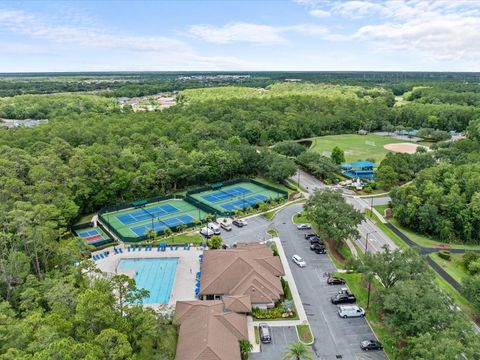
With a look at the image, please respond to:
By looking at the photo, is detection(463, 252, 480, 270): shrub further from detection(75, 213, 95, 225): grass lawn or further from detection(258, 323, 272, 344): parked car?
detection(75, 213, 95, 225): grass lawn

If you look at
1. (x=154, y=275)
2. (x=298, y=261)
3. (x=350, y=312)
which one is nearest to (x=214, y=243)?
(x=154, y=275)

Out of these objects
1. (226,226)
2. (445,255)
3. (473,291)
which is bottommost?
(226,226)

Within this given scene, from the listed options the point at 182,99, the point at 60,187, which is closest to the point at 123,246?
the point at 60,187

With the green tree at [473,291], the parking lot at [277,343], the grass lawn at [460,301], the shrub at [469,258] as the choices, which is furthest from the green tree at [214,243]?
the shrub at [469,258]

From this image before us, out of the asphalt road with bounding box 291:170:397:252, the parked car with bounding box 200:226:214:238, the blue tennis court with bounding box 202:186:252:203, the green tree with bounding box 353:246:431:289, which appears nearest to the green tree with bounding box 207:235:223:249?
the parked car with bounding box 200:226:214:238

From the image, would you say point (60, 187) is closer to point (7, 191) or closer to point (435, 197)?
point (7, 191)

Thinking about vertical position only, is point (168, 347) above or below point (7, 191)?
below

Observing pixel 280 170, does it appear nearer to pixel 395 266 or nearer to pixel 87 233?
pixel 87 233

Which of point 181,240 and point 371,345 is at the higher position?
point 371,345
